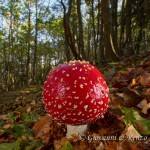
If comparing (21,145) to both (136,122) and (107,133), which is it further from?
(136,122)

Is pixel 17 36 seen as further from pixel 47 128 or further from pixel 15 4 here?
pixel 47 128

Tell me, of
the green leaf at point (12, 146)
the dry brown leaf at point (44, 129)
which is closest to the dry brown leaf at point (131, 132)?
the dry brown leaf at point (44, 129)

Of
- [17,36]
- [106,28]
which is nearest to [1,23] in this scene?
[17,36]

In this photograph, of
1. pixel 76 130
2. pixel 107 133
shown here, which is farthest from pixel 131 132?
pixel 76 130

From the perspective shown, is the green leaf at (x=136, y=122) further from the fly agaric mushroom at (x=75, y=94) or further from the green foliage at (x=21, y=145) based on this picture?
the green foliage at (x=21, y=145)

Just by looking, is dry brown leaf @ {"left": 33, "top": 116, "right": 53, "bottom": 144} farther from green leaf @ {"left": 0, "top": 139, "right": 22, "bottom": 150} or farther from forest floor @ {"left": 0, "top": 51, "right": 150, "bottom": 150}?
green leaf @ {"left": 0, "top": 139, "right": 22, "bottom": 150}

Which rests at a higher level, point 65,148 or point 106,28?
point 106,28

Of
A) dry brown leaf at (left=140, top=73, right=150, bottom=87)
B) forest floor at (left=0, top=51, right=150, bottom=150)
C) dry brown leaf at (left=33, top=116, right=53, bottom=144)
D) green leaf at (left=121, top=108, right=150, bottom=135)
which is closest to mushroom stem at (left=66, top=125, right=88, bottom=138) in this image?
forest floor at (left=0, top=51, right=150, bottom=150)

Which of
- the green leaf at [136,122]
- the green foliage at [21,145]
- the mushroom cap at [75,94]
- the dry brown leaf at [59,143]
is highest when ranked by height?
the mushroom cap at [75,94]
